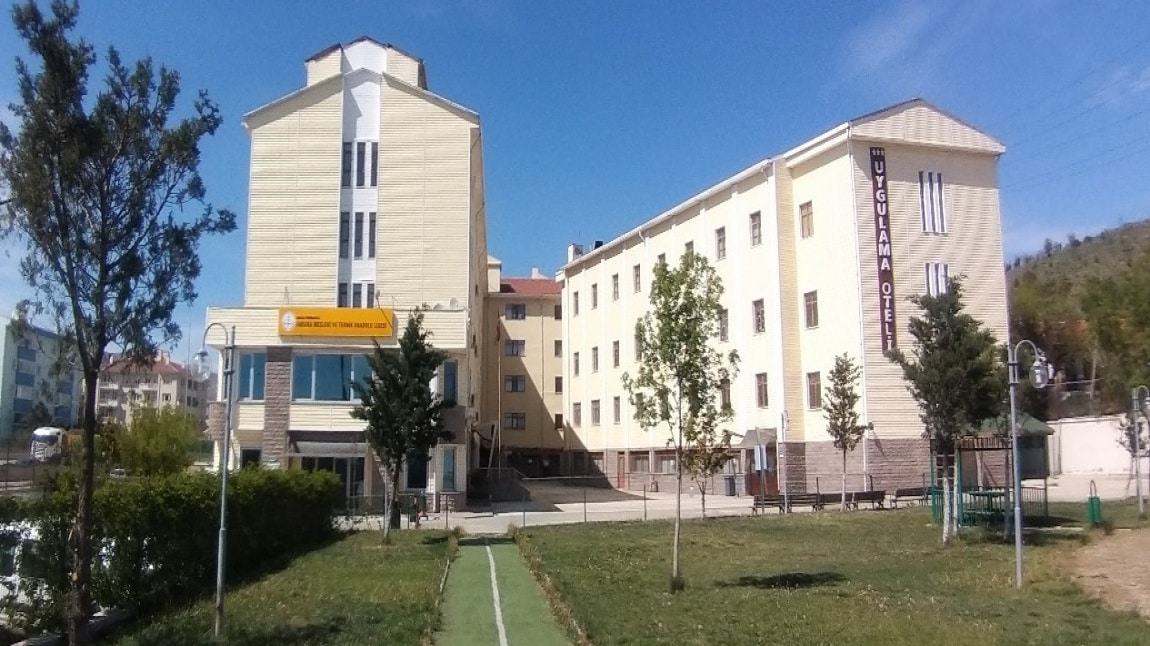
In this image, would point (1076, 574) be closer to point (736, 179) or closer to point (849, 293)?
point (849, 293)

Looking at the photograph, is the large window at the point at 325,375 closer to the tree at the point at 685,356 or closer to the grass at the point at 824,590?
the grass at the point at 824,590

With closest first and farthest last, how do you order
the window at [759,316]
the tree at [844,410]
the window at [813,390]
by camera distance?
the tree at [844,410], the window at [813,390], the window at [759,316]

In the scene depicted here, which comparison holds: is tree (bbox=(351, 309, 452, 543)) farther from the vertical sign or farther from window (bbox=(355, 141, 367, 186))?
the vertical sign

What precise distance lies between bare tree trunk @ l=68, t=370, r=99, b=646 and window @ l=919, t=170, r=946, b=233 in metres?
38.6

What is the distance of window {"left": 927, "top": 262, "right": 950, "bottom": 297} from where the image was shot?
43438 mm

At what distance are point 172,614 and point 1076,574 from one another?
15284 mm

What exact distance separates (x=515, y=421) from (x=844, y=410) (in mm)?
37957

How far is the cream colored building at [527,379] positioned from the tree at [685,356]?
171 ft

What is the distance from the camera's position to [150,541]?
16.8m

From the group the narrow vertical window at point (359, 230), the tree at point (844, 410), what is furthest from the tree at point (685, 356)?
the narrow vertical window at point (359, 230)

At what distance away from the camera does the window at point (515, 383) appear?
74000mm

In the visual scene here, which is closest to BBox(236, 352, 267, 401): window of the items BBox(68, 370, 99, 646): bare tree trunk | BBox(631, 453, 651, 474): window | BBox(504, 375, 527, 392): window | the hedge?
the hedge

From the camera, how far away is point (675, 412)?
60.6 feet

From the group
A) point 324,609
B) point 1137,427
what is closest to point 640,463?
point 1137,427
